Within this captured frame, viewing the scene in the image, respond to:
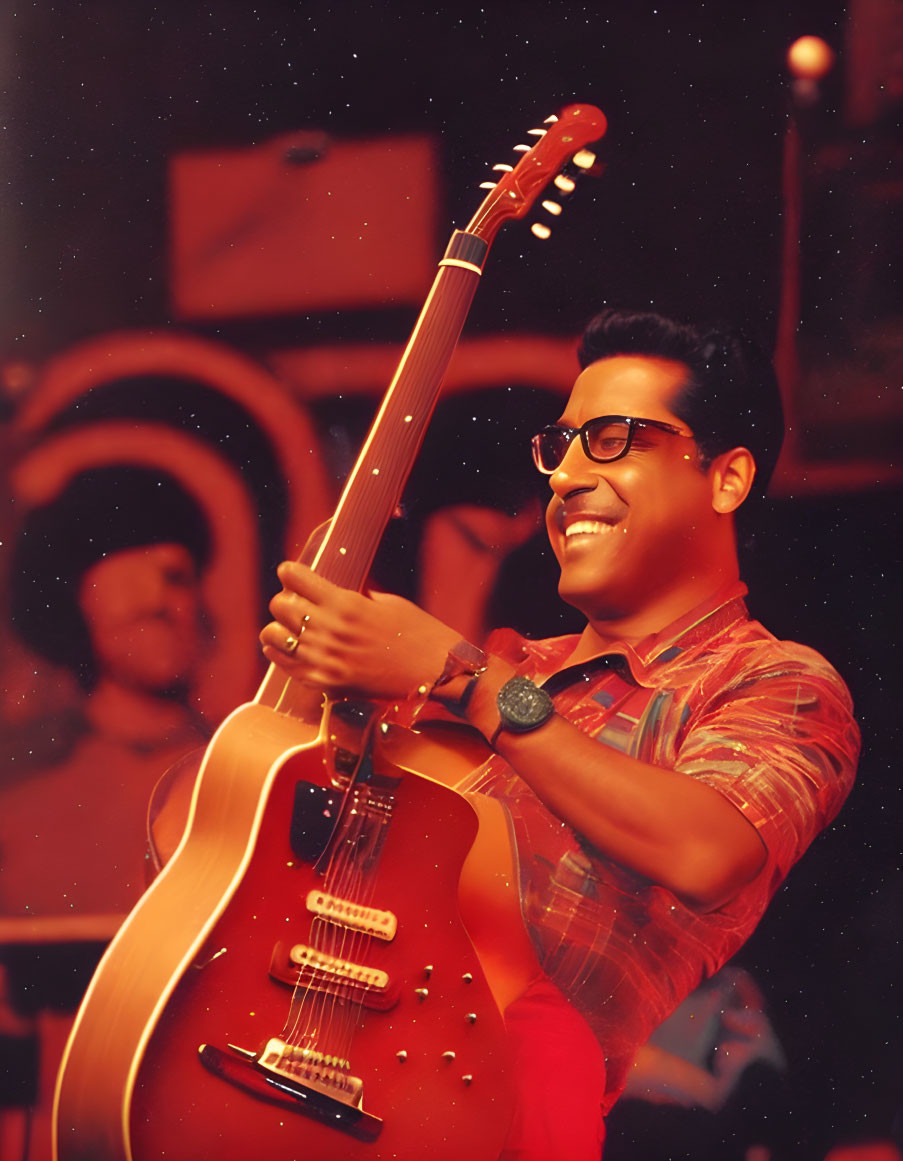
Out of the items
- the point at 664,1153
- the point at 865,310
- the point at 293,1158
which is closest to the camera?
the point at 293,1158

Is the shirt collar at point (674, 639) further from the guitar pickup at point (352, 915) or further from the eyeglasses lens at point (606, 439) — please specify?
the guitar pickup at point (352, 915)

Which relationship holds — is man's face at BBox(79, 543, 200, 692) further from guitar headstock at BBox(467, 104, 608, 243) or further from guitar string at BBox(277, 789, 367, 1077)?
guitar headstock at BBox(467, 104, 608, 243)

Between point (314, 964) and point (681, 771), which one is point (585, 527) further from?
point (314, 964)

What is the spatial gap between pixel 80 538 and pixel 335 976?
2.63 feet

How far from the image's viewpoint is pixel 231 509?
169cm

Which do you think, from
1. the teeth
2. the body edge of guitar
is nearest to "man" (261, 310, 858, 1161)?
the teeth

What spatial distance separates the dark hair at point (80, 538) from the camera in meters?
1.69

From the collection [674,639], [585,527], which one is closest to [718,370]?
[585,527]

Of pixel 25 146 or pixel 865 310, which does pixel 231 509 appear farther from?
pixel 865 310

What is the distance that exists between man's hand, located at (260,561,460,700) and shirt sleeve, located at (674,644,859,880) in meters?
0.39

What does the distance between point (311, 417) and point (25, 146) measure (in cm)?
69

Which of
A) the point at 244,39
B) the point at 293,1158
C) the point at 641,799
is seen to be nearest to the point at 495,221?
the point at 244,39

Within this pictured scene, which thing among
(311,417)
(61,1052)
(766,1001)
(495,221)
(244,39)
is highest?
(244,39)

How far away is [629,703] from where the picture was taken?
60.6 inches
